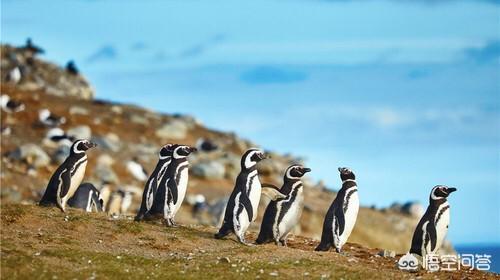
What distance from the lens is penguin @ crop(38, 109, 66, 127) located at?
183 ft

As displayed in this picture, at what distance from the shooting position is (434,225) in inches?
881

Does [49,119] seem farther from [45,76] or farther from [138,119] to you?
[45,76]

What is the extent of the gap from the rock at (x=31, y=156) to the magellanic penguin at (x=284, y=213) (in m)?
28.1

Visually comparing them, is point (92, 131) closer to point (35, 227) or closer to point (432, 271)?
point (35, 227)

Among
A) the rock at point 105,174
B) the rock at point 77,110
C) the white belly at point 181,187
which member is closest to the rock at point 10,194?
the rock at point 105,174

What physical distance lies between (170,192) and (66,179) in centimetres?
337

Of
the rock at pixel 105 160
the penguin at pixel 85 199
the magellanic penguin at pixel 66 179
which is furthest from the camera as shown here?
the rock at pixel 105 160

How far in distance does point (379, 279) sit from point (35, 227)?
8.19 metres

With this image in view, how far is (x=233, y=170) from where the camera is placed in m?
56.0

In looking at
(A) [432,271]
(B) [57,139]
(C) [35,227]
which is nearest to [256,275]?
(A) [432,271]

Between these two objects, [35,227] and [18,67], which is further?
[18,67]

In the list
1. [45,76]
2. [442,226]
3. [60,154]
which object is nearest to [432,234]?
[442,226]

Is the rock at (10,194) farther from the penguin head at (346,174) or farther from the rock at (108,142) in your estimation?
the penguin head at (346,174)

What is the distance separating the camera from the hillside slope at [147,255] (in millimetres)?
18625
